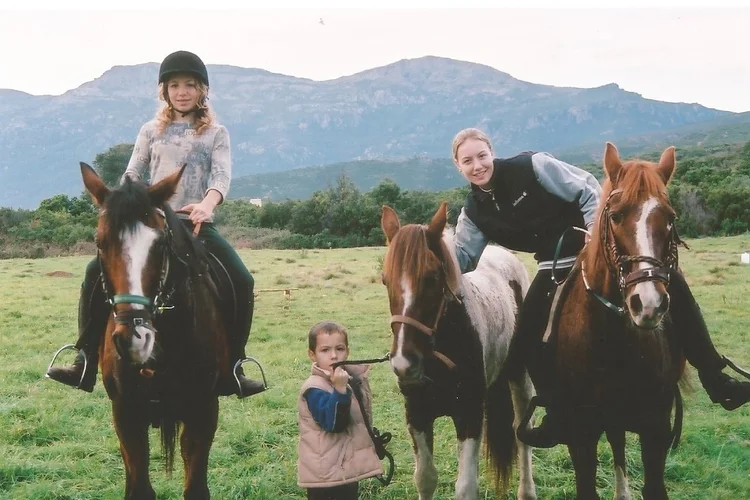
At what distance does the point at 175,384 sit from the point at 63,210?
41815 mm

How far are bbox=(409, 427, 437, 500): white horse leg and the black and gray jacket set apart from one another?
122 centimetres

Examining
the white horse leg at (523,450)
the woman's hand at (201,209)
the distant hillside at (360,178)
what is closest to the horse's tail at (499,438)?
the white horse leg at (523,450)

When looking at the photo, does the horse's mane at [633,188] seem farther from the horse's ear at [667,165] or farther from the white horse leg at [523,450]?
the white horse leg at [523,450]

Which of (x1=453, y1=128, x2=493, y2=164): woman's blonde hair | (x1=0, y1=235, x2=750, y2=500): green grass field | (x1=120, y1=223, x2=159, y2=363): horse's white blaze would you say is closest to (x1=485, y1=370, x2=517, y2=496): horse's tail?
(x1=0, y1=235, x2=750, y2=500): green grass field

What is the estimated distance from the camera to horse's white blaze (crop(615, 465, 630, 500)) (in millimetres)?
4375

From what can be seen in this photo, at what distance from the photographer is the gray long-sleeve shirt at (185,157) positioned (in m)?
4.04

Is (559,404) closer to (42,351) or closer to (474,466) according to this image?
(474,466)

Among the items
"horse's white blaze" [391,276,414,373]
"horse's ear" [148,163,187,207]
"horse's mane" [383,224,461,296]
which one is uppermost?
"horse's ear" [148,163,187,207]

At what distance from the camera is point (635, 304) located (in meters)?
2.66

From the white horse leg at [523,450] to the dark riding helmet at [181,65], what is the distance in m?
3.48

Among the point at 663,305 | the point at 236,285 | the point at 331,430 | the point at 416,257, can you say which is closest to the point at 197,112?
the point at 236,285

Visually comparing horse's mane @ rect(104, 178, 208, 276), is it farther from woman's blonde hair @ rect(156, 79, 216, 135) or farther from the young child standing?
woman's blonde hair @ rect(156, 79, 216, 135)

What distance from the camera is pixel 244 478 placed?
497 cm

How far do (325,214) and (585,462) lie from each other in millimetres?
40426
